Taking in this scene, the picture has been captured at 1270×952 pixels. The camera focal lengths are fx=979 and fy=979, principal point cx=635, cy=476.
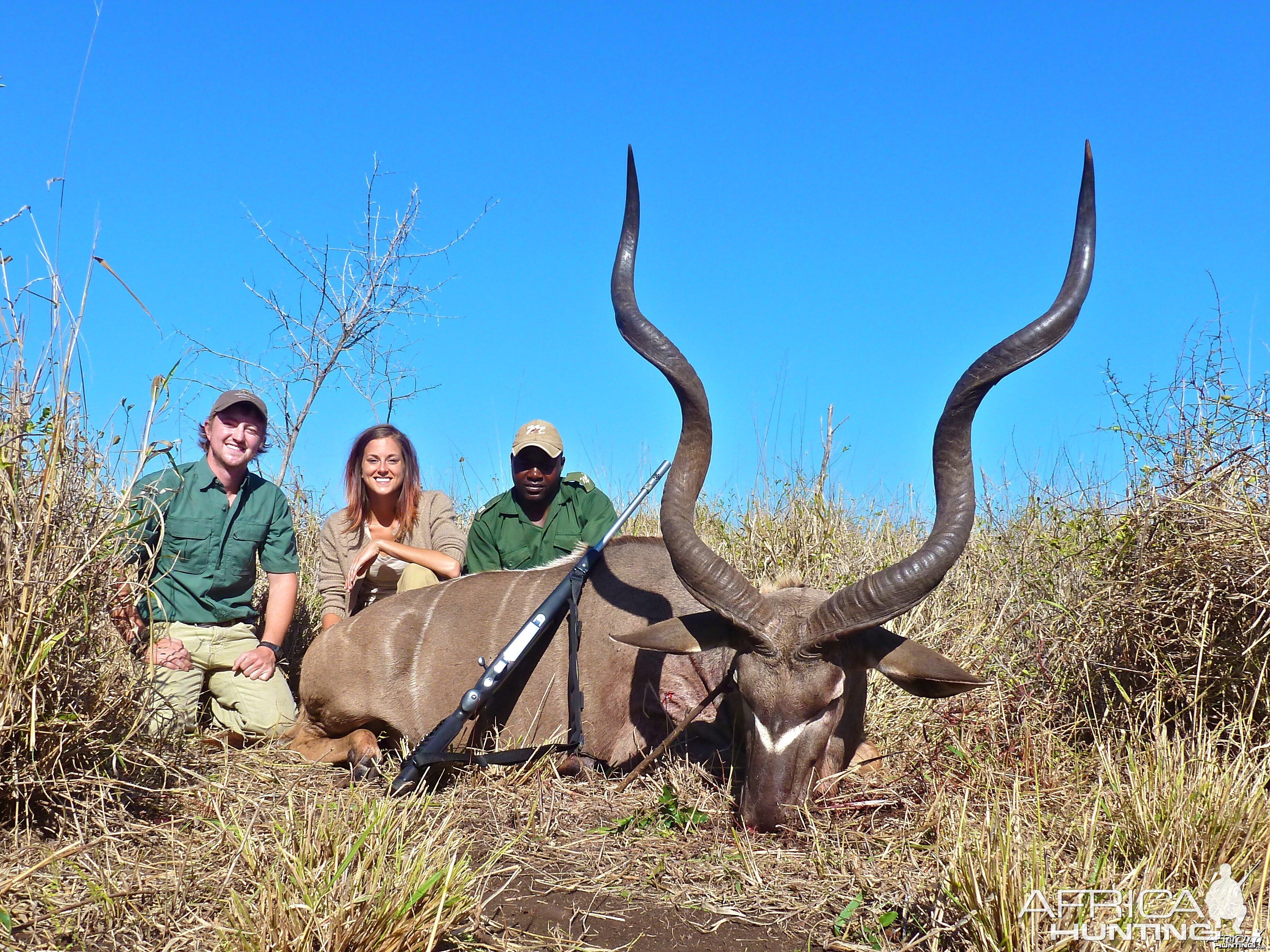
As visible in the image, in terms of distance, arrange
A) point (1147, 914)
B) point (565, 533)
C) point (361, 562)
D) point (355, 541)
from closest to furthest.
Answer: point (1147, 914)
point (361, 562)
point (565, 533)
point (355, 541)

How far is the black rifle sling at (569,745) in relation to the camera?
14.2 feet

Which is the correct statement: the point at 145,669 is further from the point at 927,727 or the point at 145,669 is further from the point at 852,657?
the point at 927,727

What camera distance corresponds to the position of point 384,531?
20.4ft

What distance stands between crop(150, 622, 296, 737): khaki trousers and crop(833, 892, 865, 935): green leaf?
3.45 meters

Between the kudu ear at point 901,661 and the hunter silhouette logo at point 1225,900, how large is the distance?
109 centimetres

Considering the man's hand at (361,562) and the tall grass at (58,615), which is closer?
the tall grass at (58,615)

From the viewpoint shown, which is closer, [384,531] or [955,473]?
[955,473]

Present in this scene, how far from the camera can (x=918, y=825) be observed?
356 centimetres

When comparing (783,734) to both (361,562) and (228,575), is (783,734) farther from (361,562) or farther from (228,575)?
(228,575)

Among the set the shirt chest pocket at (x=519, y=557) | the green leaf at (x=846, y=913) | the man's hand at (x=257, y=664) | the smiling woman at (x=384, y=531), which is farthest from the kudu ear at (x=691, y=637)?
the man's hand at (x=257, y=664)

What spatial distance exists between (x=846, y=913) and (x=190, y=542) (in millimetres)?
3945

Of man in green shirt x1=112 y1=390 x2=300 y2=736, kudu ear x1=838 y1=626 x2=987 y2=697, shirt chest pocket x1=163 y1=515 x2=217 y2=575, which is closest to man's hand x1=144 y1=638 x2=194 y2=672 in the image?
man in green shirt x1=112 y1=390 x2=300 y2=736

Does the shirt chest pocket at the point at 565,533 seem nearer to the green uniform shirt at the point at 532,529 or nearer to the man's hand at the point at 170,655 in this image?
the green uniform shirt at the point at 532,529

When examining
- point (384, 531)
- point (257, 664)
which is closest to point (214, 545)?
point (257, 664)
